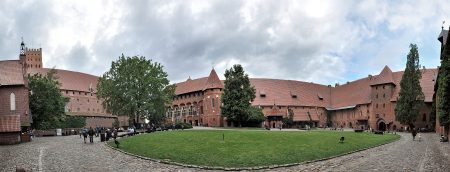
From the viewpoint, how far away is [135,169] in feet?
83.9

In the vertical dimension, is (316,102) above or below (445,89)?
below

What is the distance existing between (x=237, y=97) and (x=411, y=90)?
3072cm

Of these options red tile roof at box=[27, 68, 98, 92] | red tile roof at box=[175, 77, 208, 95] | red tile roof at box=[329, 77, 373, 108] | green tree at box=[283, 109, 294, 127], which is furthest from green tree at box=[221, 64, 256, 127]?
red tile roof at box=[27, 68, 98, 92]

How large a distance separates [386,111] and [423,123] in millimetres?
9852

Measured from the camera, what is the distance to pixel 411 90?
79125 mm

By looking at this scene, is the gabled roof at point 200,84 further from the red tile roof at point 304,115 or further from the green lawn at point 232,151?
the green lawn at point 232,151

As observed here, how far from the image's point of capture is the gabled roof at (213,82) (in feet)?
321

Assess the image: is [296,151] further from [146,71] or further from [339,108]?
A: [339,108]

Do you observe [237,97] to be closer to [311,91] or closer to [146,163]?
[311,91]

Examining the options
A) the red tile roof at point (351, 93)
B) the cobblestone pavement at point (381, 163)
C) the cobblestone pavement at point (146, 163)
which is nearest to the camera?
the cobblestone pavement at point (381, 163)

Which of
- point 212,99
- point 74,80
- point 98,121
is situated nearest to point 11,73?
point 212,99

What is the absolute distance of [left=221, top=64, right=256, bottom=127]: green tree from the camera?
257ft

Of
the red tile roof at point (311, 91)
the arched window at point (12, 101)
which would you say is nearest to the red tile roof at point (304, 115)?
the red tile roof at point (311, 91)

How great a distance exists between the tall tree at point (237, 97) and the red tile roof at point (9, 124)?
1455 inches
